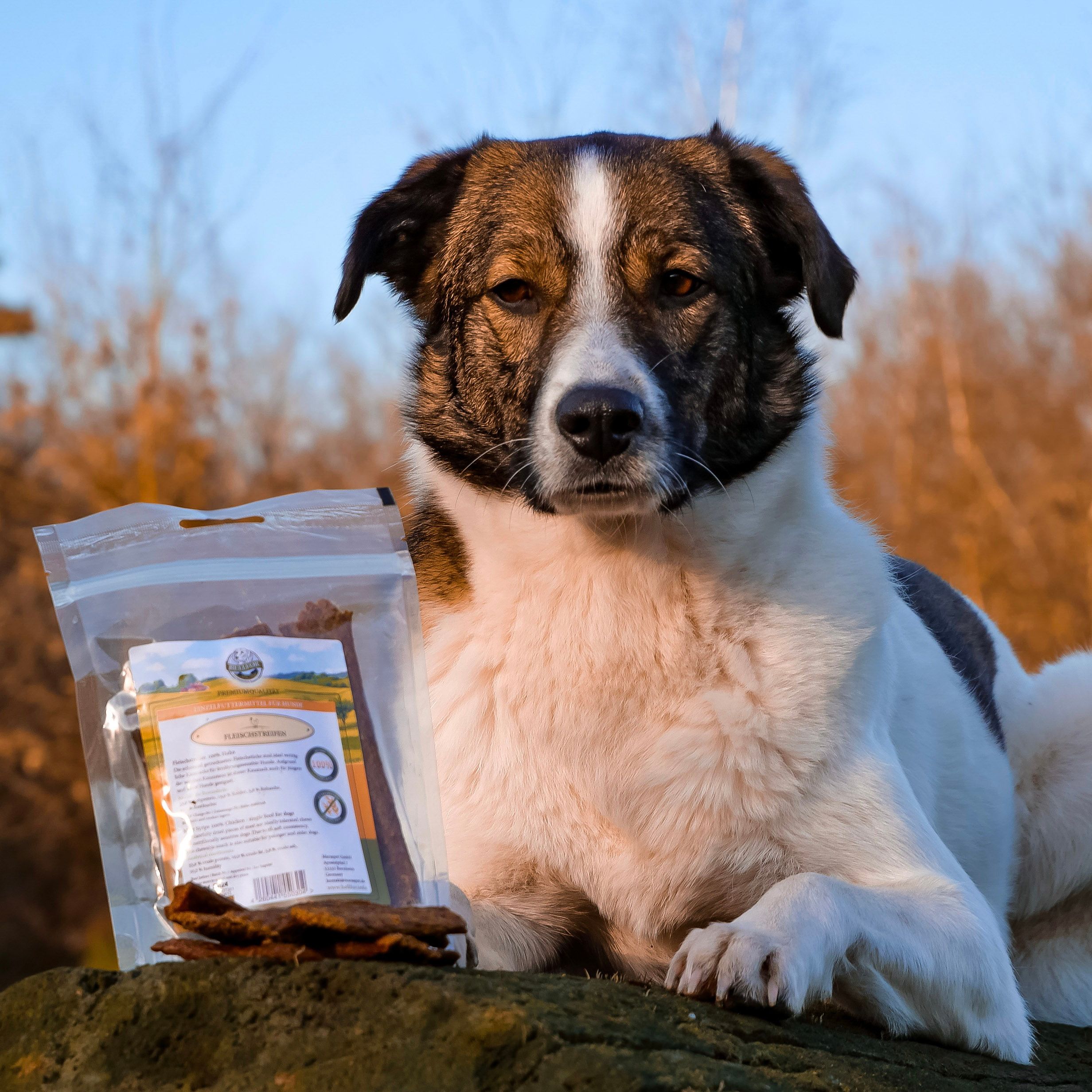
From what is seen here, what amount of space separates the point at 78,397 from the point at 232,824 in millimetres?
8614

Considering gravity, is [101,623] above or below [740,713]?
above

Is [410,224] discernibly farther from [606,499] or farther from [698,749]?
[698,749]

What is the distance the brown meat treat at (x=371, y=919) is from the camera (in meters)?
1.90

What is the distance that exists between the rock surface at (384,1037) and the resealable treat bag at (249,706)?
6.4 inches

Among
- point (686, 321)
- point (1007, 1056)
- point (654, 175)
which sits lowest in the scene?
point (1007, 1056)

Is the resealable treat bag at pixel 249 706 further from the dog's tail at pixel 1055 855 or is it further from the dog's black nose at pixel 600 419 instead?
the dog's tail at pixel 1055 855

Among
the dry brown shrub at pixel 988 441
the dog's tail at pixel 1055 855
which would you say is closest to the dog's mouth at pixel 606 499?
the dog's tail at pixel 1055 855

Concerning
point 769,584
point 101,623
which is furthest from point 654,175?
point 101,623

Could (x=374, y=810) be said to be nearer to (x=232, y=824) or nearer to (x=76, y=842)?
(x=232, y=824)

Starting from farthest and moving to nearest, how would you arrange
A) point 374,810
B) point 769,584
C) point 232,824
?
point 769,584 → point 374,810 → point 232,824

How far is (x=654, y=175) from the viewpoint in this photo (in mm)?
2982

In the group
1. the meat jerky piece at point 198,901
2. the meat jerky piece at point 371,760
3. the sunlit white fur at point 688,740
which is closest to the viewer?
the meat jerky piece at point 198,901

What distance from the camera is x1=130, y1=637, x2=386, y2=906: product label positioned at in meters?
2.06

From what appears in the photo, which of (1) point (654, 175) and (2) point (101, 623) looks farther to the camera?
(1) point (654, 175)
